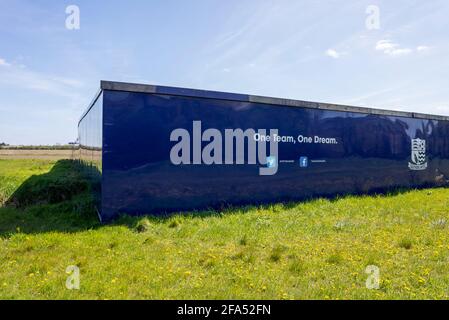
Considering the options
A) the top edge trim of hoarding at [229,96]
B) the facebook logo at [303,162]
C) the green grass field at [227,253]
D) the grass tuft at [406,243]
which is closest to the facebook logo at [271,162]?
the facebook logo at [303,162]

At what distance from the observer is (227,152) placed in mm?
8719

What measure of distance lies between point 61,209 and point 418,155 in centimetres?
1393

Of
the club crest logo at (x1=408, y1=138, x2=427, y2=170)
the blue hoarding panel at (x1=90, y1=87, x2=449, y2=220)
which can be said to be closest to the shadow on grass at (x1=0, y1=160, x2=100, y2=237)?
the blue hoarding panel at (x1=90, y1=87, x2=449, y2=220)

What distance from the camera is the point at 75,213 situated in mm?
7719

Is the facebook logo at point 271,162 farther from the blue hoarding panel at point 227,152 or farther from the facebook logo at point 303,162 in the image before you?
the facebook logo at point 303,162

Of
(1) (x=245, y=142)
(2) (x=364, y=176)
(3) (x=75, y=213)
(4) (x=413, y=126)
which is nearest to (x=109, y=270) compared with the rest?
(3) (x=75, y=213)

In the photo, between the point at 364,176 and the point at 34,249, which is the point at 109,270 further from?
the point at 364,176

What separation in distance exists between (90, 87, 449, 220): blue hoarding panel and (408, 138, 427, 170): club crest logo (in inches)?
59.4

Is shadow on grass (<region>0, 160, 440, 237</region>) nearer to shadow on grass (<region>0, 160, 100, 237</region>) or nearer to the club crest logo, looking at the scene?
shadow on grass (<region>0, 160, 100, 237</region>)

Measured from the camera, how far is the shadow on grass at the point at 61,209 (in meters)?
6.86

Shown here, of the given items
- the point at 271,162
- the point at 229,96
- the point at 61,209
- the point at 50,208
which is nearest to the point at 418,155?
the point at 271,162

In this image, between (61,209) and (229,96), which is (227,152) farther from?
(61,209)

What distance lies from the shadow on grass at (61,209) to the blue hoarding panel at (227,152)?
35 cm

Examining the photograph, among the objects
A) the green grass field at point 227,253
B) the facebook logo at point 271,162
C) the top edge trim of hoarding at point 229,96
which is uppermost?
the top edge trim of hoarding at point 229,96
